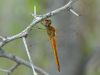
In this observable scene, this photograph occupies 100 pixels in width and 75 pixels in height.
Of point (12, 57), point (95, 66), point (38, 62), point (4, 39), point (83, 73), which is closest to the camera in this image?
point (4, 39)

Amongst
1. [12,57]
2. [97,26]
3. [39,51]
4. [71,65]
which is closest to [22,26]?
[39,51]

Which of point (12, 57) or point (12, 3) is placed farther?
point (12, 3)

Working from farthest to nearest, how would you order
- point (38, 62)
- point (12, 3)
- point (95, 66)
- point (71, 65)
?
point (12, 3)
point (38, 62)
point (95, 66)
point (71, 65)

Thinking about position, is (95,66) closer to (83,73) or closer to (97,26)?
(83,73)

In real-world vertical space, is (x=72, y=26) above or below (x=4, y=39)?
below

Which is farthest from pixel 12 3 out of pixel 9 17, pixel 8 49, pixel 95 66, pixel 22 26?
pixel 95 66

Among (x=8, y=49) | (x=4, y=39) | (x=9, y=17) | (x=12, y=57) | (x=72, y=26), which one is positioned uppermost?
(x=4, y=39)
